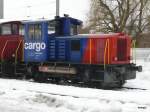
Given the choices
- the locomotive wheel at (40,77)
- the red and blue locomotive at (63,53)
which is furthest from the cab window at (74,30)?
the locomotive wheel at (40,77)

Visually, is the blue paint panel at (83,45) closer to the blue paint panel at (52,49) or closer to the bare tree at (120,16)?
the blue paint panel at (52,49)

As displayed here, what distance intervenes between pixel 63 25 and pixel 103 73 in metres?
3.76

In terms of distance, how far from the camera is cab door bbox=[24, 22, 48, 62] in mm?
20797

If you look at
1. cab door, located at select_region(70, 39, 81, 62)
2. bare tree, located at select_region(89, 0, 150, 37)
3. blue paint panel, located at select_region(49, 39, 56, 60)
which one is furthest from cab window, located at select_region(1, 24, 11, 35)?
bare tree, located at select_region(89, 0, 150, 37)

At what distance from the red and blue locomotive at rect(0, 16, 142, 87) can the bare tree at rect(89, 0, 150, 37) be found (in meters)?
23.3

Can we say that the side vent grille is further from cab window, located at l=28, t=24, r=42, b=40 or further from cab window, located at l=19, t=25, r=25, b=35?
cab window, located at l=19, t=25, r=25, b=35

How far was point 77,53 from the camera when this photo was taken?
19.9 m

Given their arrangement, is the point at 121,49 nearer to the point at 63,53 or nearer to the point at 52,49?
the point at 63,53

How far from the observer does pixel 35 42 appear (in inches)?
835

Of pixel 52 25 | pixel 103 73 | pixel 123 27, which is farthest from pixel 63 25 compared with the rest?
pixel 123 27

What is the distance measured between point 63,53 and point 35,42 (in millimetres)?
1647

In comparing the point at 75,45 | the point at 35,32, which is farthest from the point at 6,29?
the point at 75,45

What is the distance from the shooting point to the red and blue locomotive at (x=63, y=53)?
1888 centimetres

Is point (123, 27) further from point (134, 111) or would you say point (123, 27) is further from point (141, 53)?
point (134, 111)
